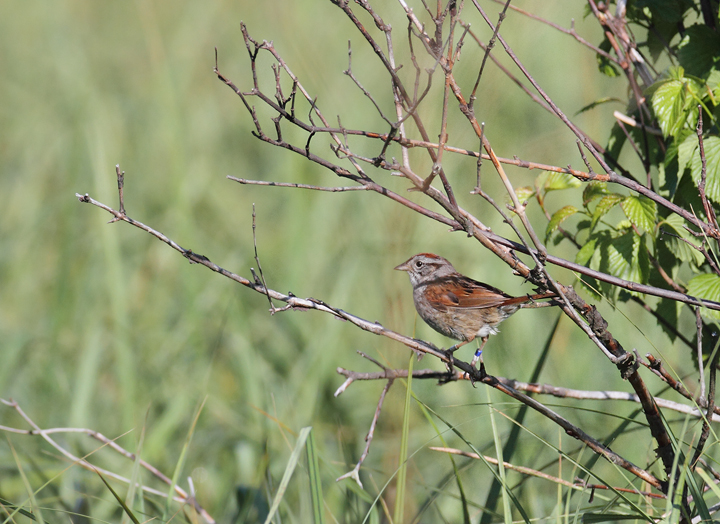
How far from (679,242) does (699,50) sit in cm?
64

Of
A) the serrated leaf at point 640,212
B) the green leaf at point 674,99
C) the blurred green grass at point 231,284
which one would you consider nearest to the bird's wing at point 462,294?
the blurred green grass at point 231,284

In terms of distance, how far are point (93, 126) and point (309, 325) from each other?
2.03 metres

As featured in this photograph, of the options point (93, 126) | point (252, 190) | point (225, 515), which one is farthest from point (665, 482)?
point (252, 190)

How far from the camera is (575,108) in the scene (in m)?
6.08

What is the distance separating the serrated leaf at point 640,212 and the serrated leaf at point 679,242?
5 cm

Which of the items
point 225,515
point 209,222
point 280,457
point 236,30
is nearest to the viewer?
point 225,515

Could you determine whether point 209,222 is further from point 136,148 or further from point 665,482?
point 665,482

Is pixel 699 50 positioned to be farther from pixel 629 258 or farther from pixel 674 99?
pixel 629 258

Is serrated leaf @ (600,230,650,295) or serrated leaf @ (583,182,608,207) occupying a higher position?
serrated leaf @ (583,182,608,207)

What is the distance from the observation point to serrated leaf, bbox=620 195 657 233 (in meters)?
2.06

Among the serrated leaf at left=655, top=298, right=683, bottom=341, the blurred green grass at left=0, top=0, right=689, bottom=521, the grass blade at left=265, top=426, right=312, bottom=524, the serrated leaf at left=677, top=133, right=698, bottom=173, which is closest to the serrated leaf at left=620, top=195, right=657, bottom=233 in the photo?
the serrated leaf at left=677, top=133, right=698, bottom=173

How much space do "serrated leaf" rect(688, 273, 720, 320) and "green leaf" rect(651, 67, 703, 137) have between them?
1.48 ft

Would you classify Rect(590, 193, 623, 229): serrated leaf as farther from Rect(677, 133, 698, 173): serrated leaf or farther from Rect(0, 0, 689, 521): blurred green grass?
Rect(0, 0, 689, 521): blurred green grass

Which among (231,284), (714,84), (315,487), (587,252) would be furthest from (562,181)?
(231,284)
